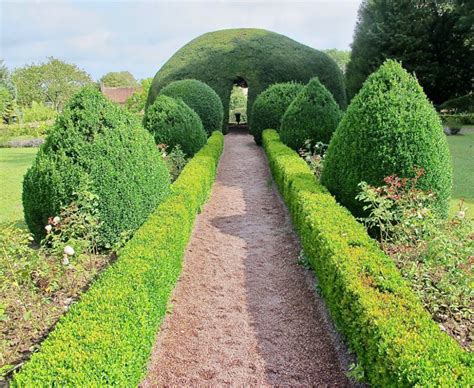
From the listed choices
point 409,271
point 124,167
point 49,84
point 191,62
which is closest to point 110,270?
point 124,167

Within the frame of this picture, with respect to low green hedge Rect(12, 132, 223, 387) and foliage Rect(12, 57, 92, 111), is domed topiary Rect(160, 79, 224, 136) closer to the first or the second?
low green hedge Rect(12, 132, 223, 387)

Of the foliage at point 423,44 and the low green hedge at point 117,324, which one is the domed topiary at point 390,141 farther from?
the foliage at point 423,44

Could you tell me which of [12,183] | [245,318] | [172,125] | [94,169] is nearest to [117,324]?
[245,318]

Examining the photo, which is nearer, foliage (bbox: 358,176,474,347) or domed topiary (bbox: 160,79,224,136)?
foliage (bbox: 358,176,474,347)

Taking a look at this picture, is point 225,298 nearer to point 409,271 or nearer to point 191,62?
point 409,271

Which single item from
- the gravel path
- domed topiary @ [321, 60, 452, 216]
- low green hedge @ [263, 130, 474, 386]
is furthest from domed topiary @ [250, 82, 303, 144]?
low green hedge @ [263, 130, 474, 386]

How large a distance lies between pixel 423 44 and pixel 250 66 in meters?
11.7

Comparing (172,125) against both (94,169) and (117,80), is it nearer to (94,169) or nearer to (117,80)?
(94,169)

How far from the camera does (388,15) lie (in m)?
26.3

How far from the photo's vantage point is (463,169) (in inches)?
463

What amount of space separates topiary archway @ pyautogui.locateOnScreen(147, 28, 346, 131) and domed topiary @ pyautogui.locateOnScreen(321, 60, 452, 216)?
1540 centimetres

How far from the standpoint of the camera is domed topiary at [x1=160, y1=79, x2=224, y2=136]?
15.4 m

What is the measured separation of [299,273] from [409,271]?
1476 millimetres

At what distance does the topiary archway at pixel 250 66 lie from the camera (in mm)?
21312
